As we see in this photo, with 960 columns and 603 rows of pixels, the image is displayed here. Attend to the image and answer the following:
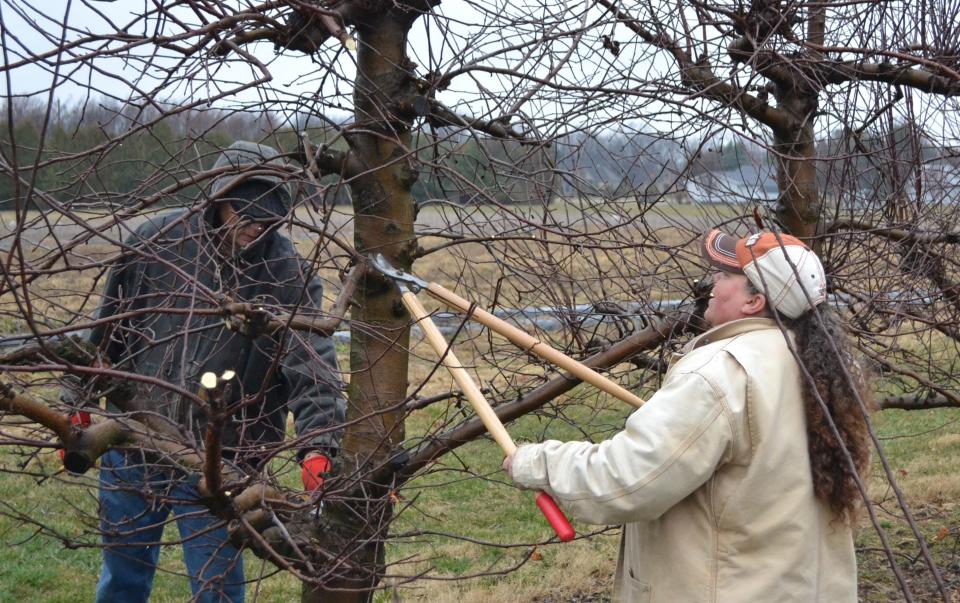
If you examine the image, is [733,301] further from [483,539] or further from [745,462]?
[483,539]

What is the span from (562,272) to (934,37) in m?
1.81

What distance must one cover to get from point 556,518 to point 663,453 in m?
0.38

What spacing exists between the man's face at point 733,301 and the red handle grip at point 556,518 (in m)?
0.65

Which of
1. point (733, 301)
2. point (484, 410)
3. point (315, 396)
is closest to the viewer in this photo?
point (733, 301)

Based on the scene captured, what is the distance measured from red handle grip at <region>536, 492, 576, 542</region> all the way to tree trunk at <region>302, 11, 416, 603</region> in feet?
2.87

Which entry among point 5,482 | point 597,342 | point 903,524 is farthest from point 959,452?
point 5,482

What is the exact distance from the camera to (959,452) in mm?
8828

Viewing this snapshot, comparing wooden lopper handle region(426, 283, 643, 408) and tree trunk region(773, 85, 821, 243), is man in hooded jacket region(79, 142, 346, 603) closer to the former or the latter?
wooden lopper handle region(426, 283, 643, 408)

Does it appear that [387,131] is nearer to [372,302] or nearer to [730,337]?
[372,302]

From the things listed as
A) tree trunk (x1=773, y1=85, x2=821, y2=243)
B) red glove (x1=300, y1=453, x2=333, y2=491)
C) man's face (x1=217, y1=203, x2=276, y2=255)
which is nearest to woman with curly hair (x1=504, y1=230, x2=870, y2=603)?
red glove (x1=300, y1=453, x2=333, y2=491)

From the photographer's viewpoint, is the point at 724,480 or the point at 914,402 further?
the point at 914,402

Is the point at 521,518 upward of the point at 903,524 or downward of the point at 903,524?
upward

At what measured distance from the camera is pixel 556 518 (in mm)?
2674

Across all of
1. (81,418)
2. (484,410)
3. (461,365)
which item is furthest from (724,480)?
(81,418)
